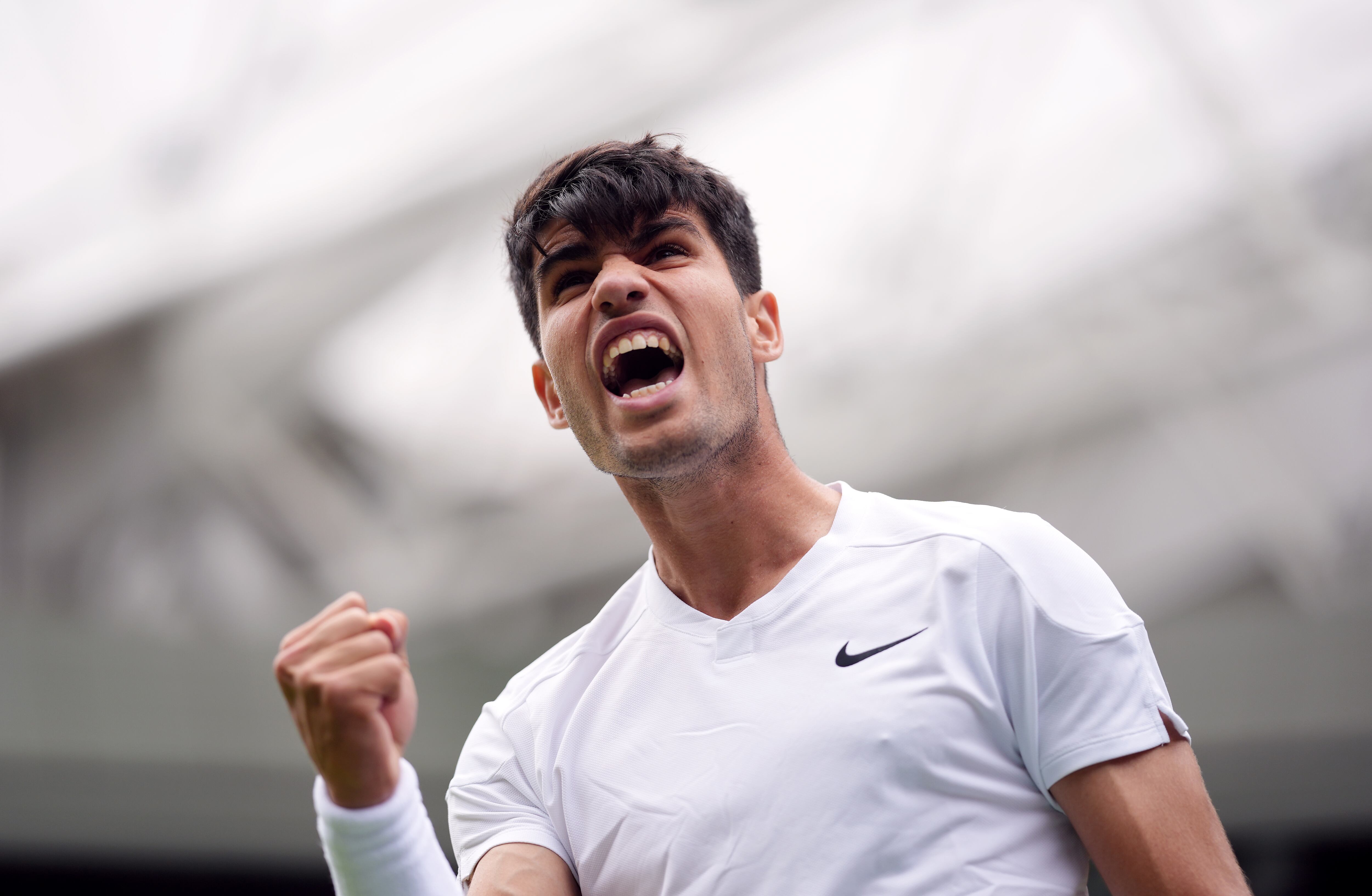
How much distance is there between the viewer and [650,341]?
2.04 m

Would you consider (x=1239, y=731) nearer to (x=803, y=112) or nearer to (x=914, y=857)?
(x=803, y=112)

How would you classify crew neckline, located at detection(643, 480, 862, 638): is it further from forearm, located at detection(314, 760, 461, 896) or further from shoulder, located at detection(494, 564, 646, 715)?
forearm, located at detection(314, 760, 461, 896)

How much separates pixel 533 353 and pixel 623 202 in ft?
15.3

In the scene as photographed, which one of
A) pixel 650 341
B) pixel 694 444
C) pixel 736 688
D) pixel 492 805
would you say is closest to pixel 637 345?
pixel 650 341

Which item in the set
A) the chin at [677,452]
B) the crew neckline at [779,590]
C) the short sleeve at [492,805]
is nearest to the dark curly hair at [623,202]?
the chin at [677,452]

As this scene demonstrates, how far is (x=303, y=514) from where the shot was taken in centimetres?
767

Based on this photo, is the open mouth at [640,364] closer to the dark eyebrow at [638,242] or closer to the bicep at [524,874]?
the dark eyebrow at [638,242]

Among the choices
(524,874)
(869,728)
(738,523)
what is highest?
(738,523)

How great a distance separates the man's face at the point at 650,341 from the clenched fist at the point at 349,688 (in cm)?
62

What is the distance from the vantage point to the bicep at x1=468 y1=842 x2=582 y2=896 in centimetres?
187

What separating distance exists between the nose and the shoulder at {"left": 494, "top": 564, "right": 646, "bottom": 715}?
1.71ft

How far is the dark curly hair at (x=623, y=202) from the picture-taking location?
215cm

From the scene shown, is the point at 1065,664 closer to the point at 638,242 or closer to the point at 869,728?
the point at 869,728

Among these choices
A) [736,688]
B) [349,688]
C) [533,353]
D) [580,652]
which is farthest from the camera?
[533,353]
